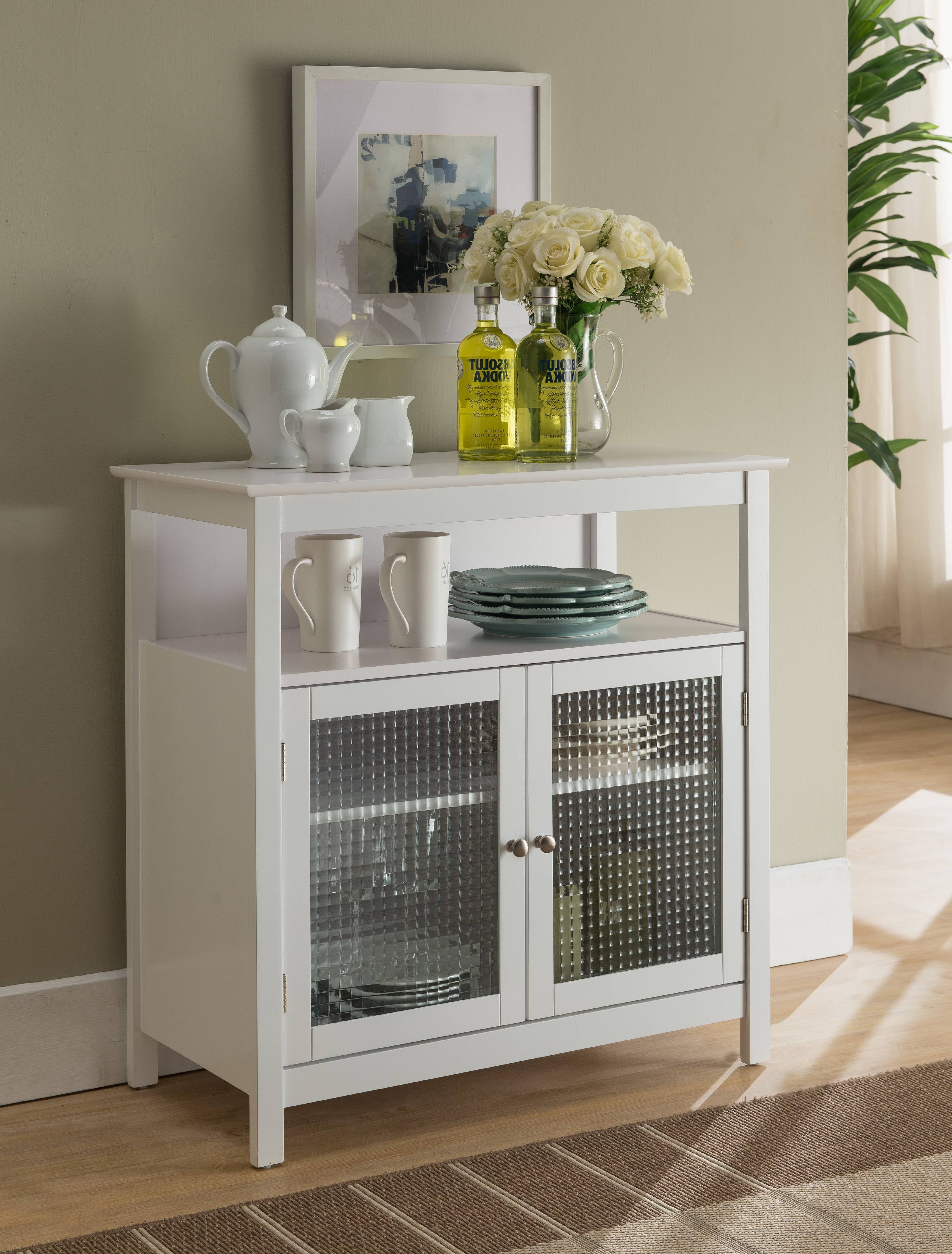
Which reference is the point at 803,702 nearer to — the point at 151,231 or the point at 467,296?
the point at 467,296

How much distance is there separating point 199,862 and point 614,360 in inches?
46.2

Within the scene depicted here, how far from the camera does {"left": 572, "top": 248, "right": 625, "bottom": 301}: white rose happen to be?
2.37 meters

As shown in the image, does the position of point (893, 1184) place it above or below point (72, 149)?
below

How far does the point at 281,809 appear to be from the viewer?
6.91 ft

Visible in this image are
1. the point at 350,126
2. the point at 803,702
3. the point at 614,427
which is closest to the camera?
the point at 350,126

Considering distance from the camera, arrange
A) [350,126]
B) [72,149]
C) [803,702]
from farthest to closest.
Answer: [803,702] < [350,126] < [72,149]

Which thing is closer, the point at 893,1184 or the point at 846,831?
the point at 893,1184

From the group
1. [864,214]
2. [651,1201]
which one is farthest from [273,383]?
[864,214]

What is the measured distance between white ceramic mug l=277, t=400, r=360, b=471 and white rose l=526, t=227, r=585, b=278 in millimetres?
389

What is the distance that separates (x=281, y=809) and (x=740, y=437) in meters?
1.28

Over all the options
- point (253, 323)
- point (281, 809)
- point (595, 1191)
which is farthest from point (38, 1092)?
point (253, 323)

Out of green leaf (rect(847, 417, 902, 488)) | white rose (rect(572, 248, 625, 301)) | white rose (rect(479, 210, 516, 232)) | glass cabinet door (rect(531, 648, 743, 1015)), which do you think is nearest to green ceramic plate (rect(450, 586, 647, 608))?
glass cabinet door (rect(531, 648, 743, 1015))

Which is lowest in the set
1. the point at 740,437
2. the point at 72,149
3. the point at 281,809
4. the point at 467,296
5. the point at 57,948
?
the point at 57,948

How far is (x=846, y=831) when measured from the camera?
10.5ft
